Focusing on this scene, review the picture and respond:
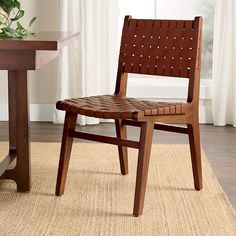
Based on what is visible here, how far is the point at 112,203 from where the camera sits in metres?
2.83

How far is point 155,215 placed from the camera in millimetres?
2666

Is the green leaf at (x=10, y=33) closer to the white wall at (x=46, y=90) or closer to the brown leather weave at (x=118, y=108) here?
the brown leather weave at (x=118, y=108)

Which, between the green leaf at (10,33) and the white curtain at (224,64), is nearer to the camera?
the green leaf at (10,33)

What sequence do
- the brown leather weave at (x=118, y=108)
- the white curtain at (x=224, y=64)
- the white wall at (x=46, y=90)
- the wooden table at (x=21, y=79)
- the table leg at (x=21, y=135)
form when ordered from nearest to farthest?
the wooden table at (x=21, y=79) < the brown leather weave at (x=118, y=108) < the table leg at (x=21, y=135) < the white curtain at (x=224, y=64) < the white wall at (x=46, y=90)

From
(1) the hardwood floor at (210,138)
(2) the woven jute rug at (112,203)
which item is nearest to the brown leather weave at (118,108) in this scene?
(2) the woven jute rug at (112,203)

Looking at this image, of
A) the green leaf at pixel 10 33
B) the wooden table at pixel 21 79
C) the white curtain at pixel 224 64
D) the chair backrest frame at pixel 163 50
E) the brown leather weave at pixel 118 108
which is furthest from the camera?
the white curtain at pixel 224 64

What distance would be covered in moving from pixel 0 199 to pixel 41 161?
76 centimetres

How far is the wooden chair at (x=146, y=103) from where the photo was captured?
2.66 m

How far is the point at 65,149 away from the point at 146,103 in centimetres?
43

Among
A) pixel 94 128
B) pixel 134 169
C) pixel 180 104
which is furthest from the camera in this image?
pixel 94 128

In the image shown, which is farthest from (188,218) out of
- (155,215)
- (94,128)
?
(94,128)

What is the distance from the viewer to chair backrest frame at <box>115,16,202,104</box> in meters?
2.95

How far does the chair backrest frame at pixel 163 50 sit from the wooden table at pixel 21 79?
294 mm

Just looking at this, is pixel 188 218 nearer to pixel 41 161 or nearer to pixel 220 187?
pixel 220 187
